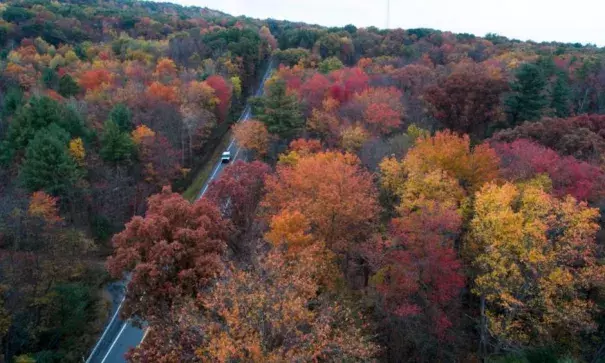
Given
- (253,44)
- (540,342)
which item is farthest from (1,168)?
(253,44)

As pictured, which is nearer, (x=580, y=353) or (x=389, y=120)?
(x=580, y=353)

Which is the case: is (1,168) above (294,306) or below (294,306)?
below

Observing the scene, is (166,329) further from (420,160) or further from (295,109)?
(295,109)

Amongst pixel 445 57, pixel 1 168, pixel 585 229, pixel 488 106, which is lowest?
pixel 1 168

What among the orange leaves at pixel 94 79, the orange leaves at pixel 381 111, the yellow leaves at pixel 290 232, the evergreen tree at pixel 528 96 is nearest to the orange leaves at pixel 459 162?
the yellow leaves at pixel 290 232

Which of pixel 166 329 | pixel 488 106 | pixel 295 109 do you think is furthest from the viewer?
pixel 295 109

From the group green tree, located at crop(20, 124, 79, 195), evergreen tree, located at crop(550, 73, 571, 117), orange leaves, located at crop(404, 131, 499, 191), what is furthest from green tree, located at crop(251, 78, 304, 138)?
evergreen tree, located at crop(550, 73, 571, 117)

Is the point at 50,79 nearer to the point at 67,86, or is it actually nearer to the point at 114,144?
the point at 67,86

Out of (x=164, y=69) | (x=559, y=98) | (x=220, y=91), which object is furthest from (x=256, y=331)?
(x=164, y=69)
